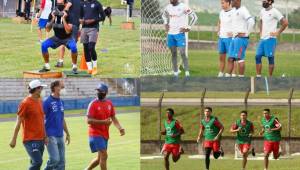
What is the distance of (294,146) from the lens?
13688 millimetres

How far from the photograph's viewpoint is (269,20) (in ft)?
39.2

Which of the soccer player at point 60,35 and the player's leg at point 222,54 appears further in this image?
the player's leg at point 222,54

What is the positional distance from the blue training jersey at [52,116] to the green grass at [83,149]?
3.80 ft

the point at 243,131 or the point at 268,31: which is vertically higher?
the point at 268,31

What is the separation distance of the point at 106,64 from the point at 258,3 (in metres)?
2.06

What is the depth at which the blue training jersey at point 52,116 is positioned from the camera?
36.1 ft

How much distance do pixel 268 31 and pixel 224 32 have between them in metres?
0.56

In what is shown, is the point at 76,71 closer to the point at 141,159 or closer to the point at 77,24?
the point at 77,24

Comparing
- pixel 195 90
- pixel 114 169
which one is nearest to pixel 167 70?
pixel 195 90

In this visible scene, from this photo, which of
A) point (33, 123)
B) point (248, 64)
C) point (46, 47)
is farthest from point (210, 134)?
point (33, 123)

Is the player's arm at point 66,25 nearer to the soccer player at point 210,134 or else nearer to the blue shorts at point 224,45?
the blue shorts at point 224,45

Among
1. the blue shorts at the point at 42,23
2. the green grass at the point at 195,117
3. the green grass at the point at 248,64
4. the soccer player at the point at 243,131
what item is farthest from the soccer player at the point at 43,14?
the soccer player at the point at 243,131

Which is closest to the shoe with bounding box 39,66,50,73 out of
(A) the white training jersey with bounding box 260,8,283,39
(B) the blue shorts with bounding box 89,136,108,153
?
(B) the blue shorts with bounding box 89,136,108,153

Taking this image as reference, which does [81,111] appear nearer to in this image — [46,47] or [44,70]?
[44,70]
